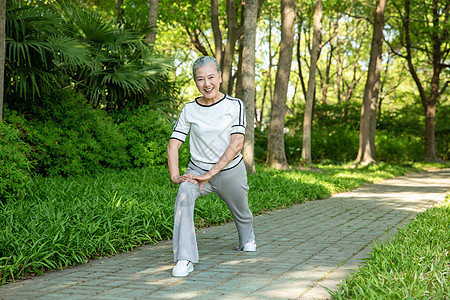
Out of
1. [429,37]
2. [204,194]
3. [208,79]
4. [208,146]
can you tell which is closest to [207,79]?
[208,79]

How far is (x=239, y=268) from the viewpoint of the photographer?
440cm

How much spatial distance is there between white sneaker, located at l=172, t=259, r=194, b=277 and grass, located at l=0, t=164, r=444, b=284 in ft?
3.41

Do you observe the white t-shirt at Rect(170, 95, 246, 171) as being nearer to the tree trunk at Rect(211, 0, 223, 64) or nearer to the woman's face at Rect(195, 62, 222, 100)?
the woman's face at Rect(195, 62, 222, 100)

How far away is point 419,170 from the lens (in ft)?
72.6

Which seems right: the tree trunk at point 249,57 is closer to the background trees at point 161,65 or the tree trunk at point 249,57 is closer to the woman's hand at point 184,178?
the background trees at point 161,65

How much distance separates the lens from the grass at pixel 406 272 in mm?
3332

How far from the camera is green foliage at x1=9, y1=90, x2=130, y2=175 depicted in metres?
9.50

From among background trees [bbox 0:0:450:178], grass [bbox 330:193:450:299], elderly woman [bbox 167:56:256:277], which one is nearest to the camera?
grass [bbox 330:193:450:299]

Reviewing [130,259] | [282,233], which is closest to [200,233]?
[282,233]

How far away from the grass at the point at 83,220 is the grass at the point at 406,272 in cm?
255

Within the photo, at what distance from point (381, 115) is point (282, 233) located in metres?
26.3

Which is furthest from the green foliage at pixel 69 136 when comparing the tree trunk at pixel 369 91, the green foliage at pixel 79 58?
the tree trunk at pixel 369 91

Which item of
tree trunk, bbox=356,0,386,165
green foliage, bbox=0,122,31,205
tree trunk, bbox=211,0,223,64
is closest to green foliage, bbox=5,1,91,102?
green foliage, bbox=0,122,31,205

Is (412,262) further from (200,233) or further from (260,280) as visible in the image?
(200,233)
